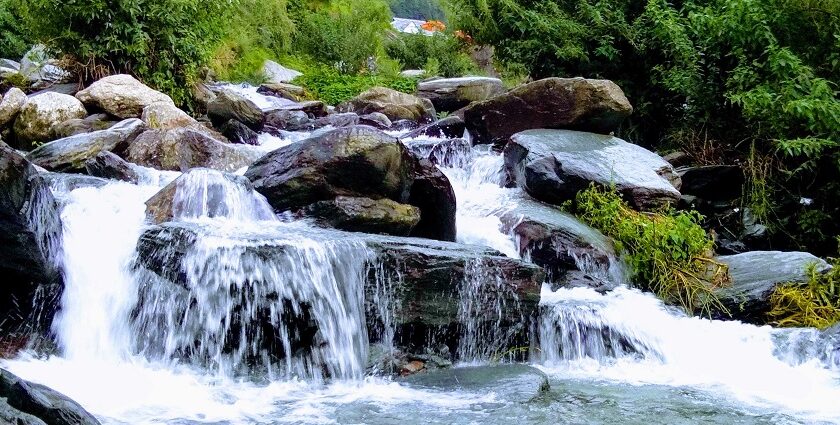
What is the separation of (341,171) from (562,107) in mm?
4664

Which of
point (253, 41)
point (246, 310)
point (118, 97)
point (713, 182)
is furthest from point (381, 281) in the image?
point (253, 41)

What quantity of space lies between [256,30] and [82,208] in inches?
740

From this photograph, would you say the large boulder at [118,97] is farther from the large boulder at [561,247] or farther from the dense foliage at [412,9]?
the dense foliage at [412,9]

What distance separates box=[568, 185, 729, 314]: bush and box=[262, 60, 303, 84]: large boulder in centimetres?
1539

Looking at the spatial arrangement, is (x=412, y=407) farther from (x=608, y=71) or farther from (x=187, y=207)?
(x=608, y=71)

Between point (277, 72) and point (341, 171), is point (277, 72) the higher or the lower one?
the higher one

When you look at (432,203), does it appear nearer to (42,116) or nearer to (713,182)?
(713,182)

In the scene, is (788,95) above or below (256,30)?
below

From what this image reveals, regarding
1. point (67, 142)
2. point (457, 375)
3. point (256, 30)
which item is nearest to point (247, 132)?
point (67, 142)

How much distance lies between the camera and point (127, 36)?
1233cm

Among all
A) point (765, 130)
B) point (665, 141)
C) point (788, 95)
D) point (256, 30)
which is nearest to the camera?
point (788, 95)

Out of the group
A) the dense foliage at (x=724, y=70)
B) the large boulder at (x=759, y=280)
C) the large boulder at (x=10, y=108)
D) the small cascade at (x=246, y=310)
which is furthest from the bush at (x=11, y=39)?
the large boulder at (x=759, y=280)

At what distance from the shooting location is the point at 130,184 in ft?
25.6

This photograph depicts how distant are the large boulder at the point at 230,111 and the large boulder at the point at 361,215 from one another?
523 centimetres
